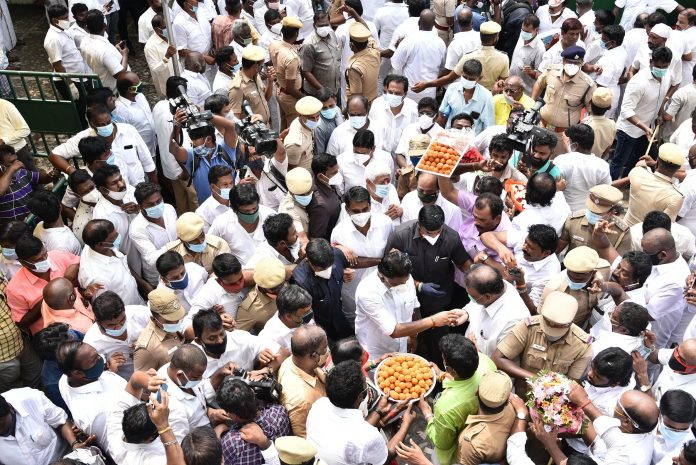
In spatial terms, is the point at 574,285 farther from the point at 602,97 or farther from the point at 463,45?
the point at 463,45

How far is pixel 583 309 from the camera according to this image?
5316 millimetres

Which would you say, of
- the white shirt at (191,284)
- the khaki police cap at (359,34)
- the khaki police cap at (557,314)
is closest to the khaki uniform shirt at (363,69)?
the khaki police cap at (359,34)

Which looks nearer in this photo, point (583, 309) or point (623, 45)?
point (583, 309)

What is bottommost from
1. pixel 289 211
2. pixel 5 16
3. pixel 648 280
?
pixel 5 16

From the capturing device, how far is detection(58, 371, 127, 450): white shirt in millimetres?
4496

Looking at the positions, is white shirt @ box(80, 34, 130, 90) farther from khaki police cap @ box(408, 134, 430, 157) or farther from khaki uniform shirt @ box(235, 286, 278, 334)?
khaki uniform shirt @ box(235, 286, 278, 334)

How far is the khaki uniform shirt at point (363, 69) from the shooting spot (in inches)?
336

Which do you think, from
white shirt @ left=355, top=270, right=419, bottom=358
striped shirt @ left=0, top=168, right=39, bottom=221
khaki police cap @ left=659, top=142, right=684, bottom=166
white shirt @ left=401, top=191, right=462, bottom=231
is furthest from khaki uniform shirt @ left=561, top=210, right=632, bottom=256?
striped shirt @ left=0, top=168, right=39, bottom=221

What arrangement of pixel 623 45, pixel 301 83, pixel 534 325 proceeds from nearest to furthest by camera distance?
pixel 534 325 < pixel 301 83 < pixel 623 45

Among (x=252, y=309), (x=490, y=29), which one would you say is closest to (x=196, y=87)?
(x=490, y=29)

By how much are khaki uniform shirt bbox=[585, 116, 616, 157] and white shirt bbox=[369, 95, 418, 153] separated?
2.01 meters

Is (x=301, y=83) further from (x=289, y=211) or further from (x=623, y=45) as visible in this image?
(x=623, y=45)

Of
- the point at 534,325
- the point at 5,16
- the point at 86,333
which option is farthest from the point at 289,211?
the point at 5,16

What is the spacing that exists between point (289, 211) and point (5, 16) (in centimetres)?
866
